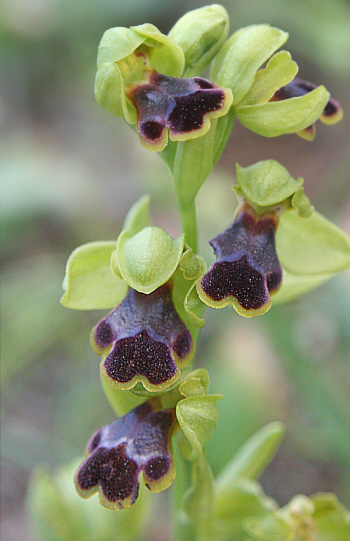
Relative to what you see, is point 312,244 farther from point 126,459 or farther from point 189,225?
point 126,459

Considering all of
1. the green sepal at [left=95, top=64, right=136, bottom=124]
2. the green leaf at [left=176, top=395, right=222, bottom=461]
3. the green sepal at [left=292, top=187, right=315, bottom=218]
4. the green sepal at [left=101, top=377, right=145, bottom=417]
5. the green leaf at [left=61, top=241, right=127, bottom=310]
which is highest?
the green sepal at [left=95, top=64, right=136, bottom=124]

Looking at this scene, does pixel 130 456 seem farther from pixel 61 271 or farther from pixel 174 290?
pixel 61 271

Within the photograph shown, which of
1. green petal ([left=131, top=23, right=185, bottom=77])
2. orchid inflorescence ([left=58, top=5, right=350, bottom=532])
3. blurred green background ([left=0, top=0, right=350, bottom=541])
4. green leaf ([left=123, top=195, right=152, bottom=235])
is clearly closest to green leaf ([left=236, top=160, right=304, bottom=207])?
orchid inflorescence ([left=58, top=5, right=350, bottom=532])

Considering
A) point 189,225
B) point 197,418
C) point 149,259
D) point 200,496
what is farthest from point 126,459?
point 189,225

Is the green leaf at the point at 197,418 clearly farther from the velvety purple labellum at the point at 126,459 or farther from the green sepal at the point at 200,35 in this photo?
the green sepal at the point at 200,35

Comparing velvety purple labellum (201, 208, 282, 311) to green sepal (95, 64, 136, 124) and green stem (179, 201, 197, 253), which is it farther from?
green sepal (95, 64, 136, 124)
